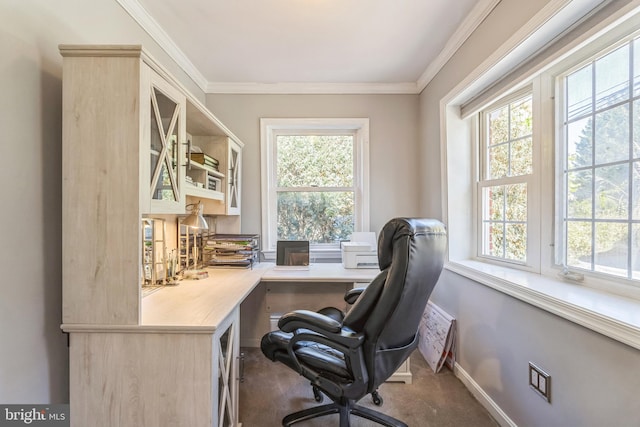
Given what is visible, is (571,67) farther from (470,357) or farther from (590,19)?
(470,357)

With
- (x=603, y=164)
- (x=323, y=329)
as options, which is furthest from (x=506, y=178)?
Answer: (x=323, y=329)

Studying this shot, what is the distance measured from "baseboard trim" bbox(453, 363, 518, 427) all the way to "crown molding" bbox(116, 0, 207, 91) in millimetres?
3067

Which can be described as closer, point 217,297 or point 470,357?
point 217,297

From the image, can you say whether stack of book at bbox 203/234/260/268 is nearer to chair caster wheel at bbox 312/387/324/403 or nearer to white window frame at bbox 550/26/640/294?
chair caster wheel at bbox 312/387/324/403

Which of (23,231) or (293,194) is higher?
(293,194)

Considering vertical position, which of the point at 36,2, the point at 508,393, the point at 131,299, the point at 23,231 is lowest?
the point at 508,393

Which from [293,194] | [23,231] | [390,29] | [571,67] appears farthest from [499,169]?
[23,231]

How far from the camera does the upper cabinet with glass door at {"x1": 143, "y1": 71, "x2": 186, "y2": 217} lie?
3.96 feet

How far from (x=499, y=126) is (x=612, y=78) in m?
0.76

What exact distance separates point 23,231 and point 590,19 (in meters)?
2.41

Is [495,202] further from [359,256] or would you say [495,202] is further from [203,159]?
[203,159]

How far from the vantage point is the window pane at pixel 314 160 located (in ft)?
9.40

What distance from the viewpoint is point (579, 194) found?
1.36 metres

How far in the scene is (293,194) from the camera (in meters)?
2.87
